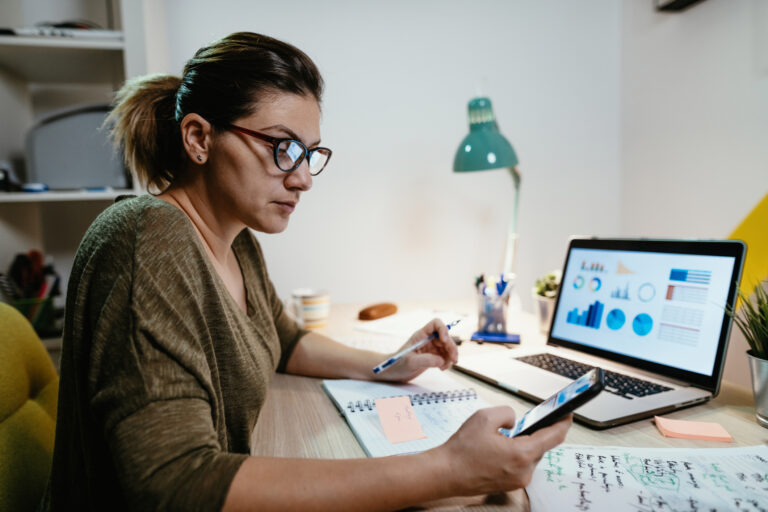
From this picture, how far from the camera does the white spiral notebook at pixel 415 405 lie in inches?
26.5

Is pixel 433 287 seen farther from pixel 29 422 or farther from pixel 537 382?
pixel 29 422

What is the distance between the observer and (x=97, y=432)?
590mm

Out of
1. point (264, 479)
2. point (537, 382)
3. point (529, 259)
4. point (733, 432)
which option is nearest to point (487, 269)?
point (529, 259)

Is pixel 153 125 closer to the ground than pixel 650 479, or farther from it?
farther from it

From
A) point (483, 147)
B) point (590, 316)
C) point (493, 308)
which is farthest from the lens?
point (483, 147)

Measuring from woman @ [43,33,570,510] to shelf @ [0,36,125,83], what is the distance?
63 cm

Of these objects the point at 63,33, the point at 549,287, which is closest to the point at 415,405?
the point at 549,287

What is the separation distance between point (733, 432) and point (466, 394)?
0.40 metres

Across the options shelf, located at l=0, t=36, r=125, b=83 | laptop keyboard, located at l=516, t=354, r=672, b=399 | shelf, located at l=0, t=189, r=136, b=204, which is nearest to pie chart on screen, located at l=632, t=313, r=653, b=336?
laptop keyboard, located at l=516, t=354, r=672, b=399

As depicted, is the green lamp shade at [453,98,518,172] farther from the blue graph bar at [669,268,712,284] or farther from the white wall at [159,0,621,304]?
the blue graph bar at [669,268,712,284]

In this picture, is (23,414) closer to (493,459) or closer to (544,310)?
(493,459)

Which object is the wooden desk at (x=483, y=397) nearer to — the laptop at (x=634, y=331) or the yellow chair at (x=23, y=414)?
the laptop at (x=634, y=331)

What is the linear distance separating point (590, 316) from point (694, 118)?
0.98 meters

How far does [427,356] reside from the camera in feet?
3.03
